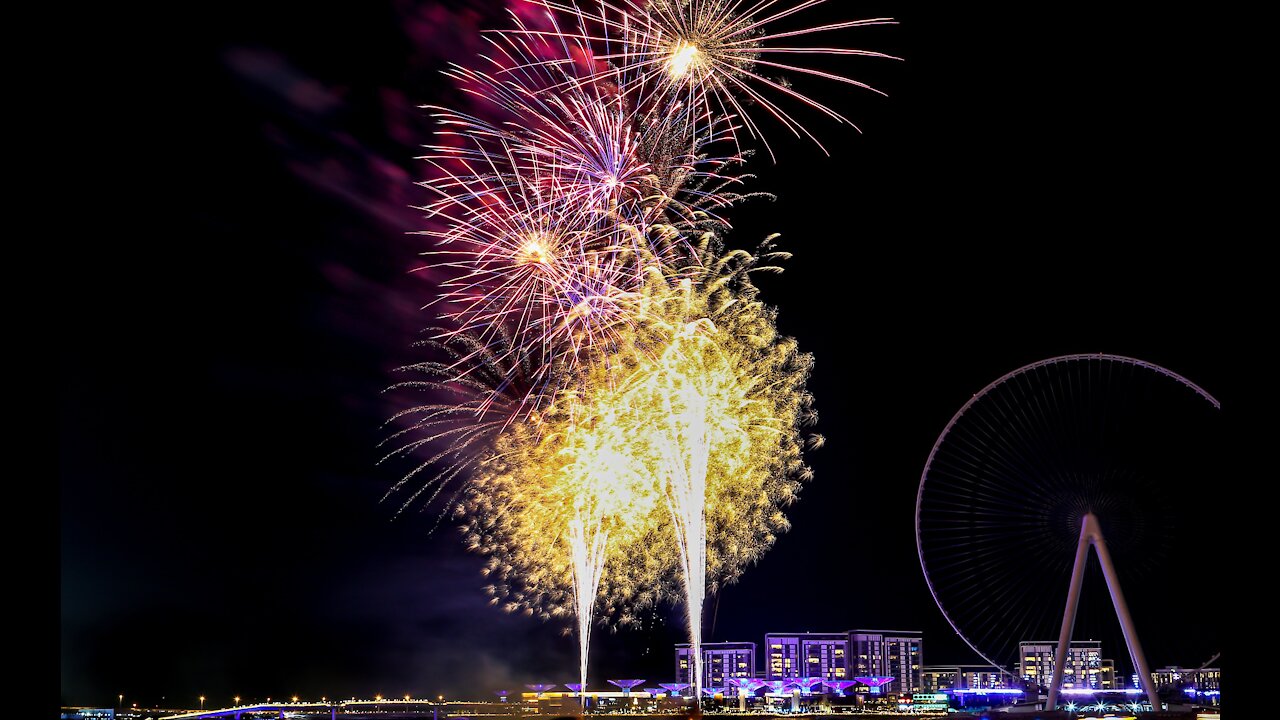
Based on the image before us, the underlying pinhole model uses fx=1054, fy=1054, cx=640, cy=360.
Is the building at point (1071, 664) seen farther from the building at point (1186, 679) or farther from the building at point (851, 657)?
the building at point (851, 657)

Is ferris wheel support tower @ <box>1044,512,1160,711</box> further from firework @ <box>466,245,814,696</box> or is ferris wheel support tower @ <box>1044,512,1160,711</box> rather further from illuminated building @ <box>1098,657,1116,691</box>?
illuminated building @ <box>1098,657,1116,691</box>

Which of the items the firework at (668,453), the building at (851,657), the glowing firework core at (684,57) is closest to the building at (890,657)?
the building at (851,657)

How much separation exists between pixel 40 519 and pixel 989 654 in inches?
1878

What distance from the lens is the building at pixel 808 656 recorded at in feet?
470

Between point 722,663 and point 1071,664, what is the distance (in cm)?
4481

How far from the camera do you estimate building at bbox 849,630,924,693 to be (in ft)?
470

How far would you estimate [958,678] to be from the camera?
146 meters

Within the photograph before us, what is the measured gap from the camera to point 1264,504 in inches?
223

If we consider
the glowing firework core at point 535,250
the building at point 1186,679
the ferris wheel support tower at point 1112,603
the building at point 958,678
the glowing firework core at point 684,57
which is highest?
the glowing firework core at point 684,57

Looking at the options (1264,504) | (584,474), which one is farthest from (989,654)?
(1264,504)

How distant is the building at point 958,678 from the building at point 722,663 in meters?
24.1

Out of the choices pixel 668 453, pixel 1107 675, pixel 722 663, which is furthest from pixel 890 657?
pixel 668 453

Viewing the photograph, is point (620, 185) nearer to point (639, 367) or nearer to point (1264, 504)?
point (639, 367)

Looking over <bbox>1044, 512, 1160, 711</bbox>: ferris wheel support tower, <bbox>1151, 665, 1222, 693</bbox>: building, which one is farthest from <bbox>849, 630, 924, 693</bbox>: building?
<bbox>1044, 512, 1160, 711</bbox>: ferris wheel support tower
